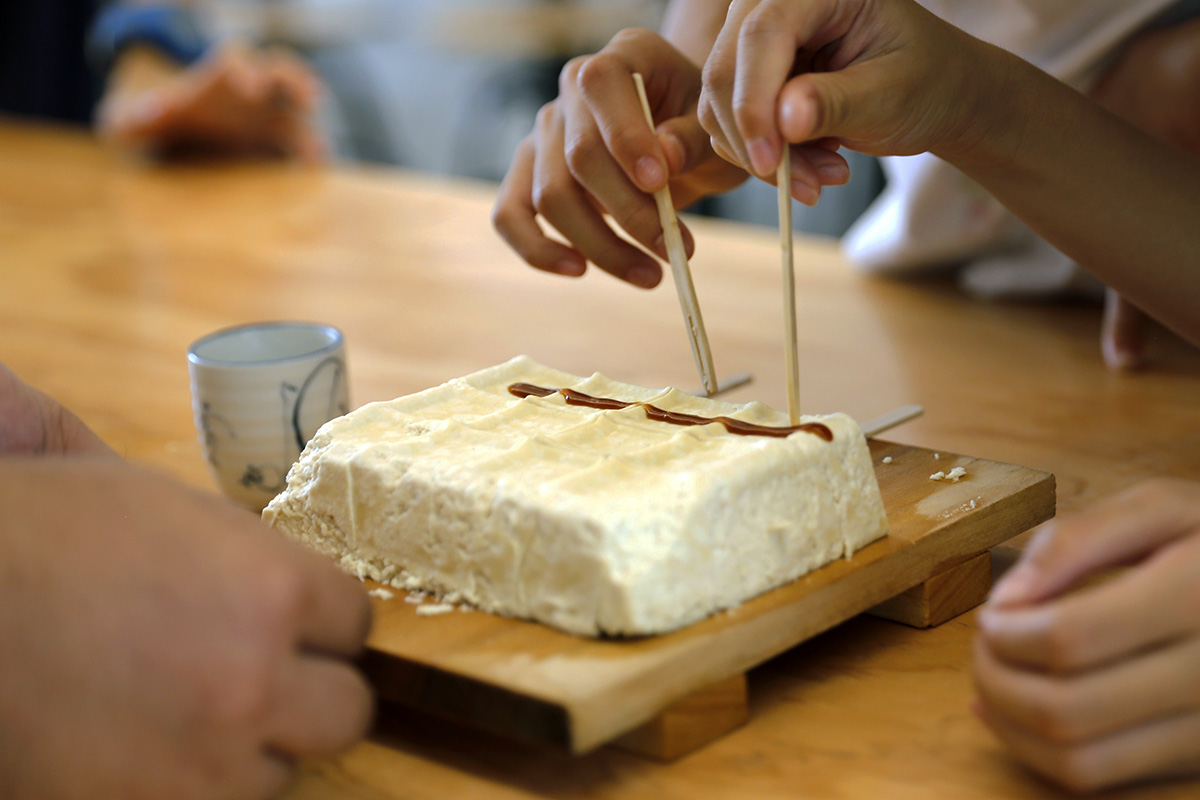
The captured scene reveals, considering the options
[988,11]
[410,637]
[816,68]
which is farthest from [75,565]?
[988,11]

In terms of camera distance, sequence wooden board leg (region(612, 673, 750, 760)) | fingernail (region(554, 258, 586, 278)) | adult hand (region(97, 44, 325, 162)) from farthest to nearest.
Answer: adult hand (region(97, 44, 325, 162)) → fingernail (region(554, 258, 586, 278)) → wooden board leg (region(612, 673, 750, 760))

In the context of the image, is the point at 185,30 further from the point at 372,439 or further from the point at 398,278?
the point at 372,439

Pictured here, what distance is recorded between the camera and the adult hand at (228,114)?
2.88 meters

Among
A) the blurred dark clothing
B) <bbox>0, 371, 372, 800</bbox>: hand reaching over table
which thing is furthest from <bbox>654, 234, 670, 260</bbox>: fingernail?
the blurred dark clothing

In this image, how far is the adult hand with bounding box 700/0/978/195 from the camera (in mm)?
889

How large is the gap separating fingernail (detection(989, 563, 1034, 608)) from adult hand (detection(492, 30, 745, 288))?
594 mm

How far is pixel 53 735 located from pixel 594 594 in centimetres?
31

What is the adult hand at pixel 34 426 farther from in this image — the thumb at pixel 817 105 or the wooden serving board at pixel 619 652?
the thumb at pixel 817 105

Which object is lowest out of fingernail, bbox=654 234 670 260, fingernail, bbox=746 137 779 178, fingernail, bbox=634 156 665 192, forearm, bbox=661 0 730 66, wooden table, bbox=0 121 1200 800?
wooden table, bbox=0 121 1200 800

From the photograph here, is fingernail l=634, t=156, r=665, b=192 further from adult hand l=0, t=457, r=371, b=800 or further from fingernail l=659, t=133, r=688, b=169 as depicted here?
adult hand l=0, t=457, r=371, b=800

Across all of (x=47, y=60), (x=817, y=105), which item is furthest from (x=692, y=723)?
(x=47, y=60)

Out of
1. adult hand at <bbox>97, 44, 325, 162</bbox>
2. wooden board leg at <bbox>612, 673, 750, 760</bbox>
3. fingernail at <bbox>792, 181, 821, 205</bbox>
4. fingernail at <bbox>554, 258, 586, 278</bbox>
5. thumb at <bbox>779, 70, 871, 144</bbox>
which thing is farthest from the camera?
adult hand at <bbox>97, 44, 325, 162</bbox>

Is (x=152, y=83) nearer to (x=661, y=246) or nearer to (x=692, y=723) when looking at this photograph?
(x=661, y=246)

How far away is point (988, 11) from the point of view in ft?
4.92
